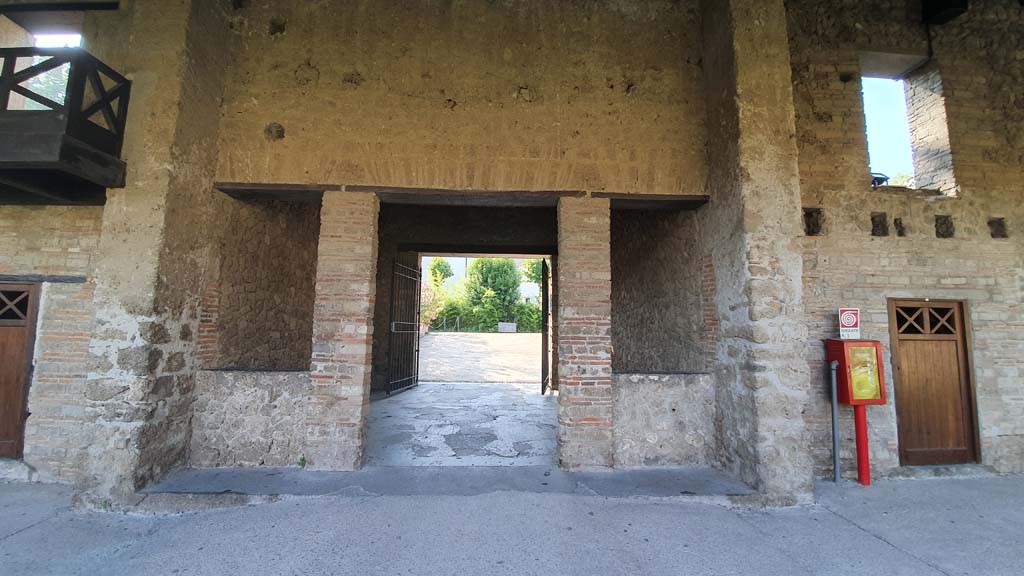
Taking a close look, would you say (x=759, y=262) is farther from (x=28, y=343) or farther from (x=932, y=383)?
(x=28, y=343)

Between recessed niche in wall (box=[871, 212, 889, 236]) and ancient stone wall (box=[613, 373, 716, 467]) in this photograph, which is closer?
ancient stone wall (box=[613, 373, 716, 467])

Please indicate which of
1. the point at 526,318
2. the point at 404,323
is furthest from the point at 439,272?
the point at 404,323

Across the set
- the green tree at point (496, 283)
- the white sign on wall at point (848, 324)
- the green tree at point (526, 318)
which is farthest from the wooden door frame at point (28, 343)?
the green tree at point (526, 318)

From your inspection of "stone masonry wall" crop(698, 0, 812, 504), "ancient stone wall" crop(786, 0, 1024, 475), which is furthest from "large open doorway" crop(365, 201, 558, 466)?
"ancient stone wall" crop(786, 0, 1024, 475)

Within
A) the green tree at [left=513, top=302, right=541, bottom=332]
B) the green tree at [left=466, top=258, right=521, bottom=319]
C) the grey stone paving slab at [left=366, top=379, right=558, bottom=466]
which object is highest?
the green tree at [left=466, top=258, right=521, bottom=319]

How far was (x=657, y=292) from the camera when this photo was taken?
6094 millimetres

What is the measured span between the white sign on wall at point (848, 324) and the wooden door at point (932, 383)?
0.71m

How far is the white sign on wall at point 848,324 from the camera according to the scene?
4.48 meters

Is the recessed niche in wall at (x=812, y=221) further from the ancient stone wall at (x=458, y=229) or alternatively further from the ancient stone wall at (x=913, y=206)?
the ancient stone wall at (x=458, y=229)

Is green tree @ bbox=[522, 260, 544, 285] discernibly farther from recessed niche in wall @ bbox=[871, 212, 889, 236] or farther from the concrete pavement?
the concrete pavement

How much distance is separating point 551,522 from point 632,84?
4404 millimetres

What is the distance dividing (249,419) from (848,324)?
612cm

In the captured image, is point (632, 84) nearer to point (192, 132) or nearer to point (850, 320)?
point (850, 320)

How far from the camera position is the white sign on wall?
448cm
